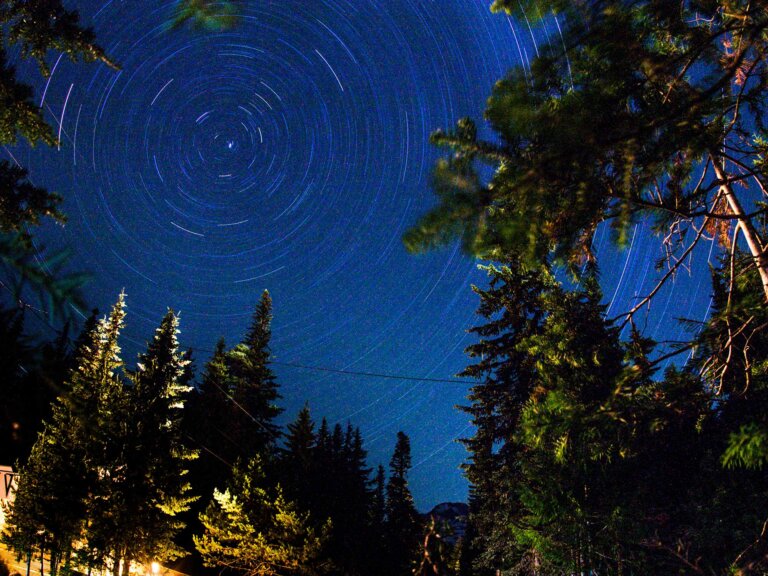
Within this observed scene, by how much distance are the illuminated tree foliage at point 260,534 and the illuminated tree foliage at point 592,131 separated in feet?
47.4

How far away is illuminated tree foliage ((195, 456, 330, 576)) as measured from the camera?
14727 mm

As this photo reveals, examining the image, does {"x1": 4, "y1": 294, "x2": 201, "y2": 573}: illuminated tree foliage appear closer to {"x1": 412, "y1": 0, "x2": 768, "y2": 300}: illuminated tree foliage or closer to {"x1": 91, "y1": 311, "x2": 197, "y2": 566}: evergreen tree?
{"x1": 91, "y1": 311, "x2": 197, "y2": 566}: evergreen tree

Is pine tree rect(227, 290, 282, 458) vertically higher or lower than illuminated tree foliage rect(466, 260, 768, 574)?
higher

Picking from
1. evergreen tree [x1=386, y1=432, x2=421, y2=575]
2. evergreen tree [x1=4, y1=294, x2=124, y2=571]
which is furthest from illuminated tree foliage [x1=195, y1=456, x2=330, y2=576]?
evergreen tree [x1=386, y1=432, x2=421, y2=575]

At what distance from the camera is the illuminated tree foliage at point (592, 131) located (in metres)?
2.67

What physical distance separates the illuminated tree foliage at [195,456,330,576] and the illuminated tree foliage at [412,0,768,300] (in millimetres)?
14433

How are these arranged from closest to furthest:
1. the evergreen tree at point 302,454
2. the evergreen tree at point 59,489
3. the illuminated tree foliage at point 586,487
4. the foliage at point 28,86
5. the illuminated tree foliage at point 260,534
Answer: the foliage at point 28,86 → the illuminated tree foliage at point 586,487 → the illuminated tree foliage at point 260,534 → the evergreen tree at point 59,489 → the evergreen tree at point 302,454

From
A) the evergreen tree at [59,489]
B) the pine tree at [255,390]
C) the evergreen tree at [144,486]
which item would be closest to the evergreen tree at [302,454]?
the pine tree at [255,390]

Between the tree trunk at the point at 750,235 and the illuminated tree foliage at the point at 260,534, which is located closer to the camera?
the tree trunk at the point at 750,235

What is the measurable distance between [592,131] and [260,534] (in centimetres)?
1663

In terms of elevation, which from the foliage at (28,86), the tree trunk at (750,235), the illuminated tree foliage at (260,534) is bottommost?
the illuminated tree foliage at (260,534)

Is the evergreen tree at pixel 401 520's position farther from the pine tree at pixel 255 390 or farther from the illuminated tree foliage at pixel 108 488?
the illuminated tree foliage at pixel 108 488

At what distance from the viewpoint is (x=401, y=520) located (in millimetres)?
41375

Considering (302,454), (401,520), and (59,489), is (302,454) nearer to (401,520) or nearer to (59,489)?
(59,489)
